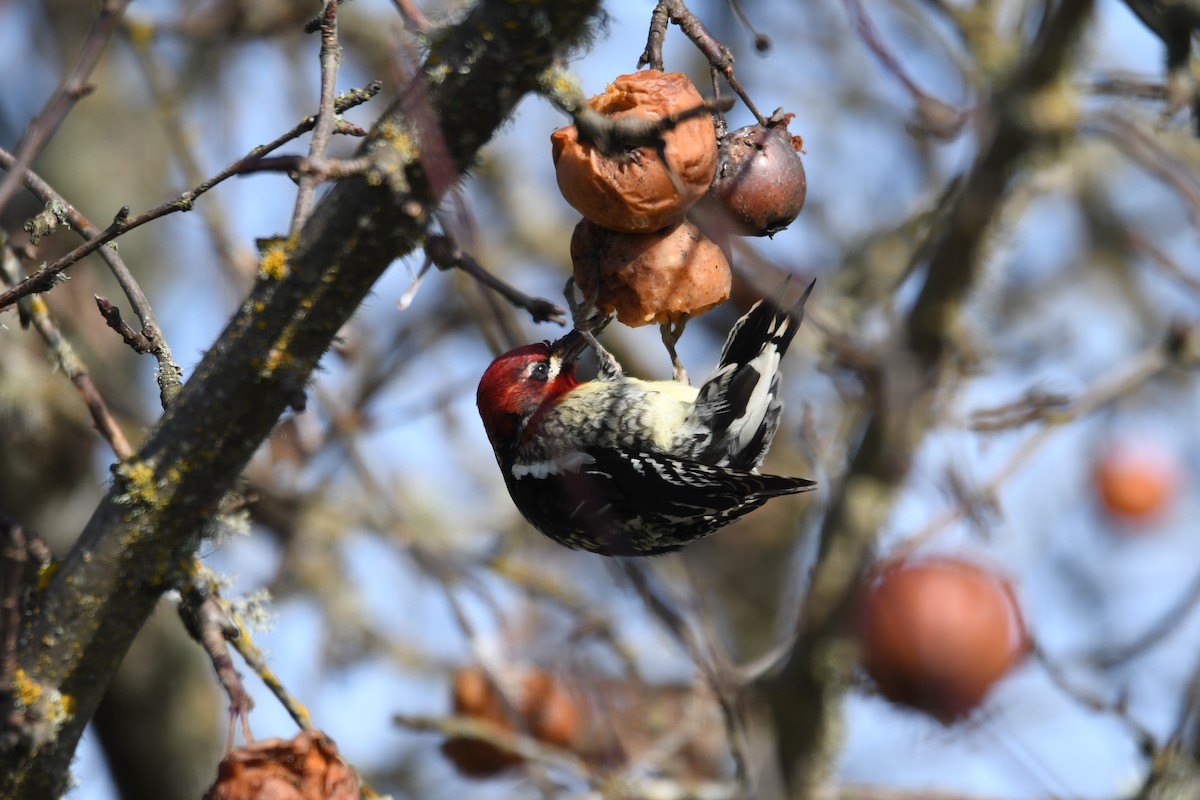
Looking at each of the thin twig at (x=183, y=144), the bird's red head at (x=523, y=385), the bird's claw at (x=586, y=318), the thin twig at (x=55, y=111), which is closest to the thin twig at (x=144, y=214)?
the thin twig at (x=55, y=111)

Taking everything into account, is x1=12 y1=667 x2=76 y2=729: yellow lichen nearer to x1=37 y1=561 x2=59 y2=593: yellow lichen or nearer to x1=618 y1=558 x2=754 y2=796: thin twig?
x1=37 y1=561 x2=59 y2=593: yellow lichen

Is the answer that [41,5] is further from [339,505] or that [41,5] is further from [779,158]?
[779,158]

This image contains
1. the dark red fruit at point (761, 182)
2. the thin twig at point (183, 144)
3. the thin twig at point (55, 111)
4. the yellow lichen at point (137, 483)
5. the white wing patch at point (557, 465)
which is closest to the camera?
the thin twig at point (55, 111)

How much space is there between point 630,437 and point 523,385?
334 mm

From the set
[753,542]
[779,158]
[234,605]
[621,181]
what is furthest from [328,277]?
[753,542]

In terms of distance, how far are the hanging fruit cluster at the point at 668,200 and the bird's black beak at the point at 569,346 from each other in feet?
2.68

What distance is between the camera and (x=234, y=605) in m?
2.12

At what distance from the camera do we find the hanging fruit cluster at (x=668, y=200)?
6.77 feet

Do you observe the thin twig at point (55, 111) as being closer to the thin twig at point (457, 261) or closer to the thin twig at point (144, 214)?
the thin twig at point (144, 214)

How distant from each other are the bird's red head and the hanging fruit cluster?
868 millimetres

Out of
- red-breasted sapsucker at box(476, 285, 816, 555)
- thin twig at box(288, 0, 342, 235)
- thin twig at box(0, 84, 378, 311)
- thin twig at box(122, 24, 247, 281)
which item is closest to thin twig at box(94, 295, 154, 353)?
thin twig at box(0, 84, 378, 311)

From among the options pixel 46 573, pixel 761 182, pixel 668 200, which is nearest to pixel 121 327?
pixel 46 573

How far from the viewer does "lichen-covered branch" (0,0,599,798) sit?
5.19ft

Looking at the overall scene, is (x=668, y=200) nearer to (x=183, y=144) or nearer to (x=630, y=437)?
(x=630, y=437)
